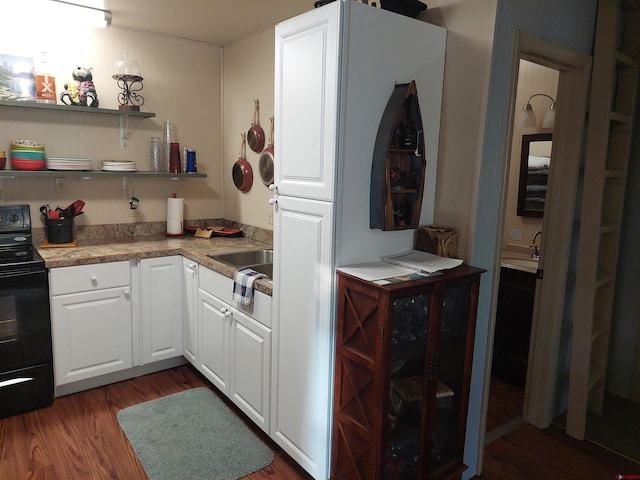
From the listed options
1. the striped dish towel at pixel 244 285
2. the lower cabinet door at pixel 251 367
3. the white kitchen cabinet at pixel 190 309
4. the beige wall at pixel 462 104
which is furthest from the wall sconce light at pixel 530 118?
the white kitchen cabinet at pixel 190 309

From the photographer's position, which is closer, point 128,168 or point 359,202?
point 359,202

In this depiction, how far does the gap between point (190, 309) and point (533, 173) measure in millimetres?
2744

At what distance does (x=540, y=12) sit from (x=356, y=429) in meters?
2.00

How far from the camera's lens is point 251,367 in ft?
8.02

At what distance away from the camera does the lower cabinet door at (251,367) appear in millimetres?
2330

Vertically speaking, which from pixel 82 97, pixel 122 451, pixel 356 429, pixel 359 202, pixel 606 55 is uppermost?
pixel 606 55

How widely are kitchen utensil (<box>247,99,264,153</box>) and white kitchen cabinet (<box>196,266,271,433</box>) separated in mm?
1091

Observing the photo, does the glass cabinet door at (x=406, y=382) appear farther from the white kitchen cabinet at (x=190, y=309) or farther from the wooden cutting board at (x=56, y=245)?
the wooden cutting board at (x=56, y=245)

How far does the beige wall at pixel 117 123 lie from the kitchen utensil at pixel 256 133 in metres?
0.54

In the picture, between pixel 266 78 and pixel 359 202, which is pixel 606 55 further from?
pixel 266 78

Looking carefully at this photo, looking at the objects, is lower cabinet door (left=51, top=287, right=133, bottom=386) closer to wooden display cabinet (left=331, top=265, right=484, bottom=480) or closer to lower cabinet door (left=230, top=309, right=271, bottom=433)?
lower cabinet door (left=230, top=309, right=271, bottom=433)

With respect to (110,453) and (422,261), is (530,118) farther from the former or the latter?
(110,453)

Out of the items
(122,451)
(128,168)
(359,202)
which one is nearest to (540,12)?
(359,202)

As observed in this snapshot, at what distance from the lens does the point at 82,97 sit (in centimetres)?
310
